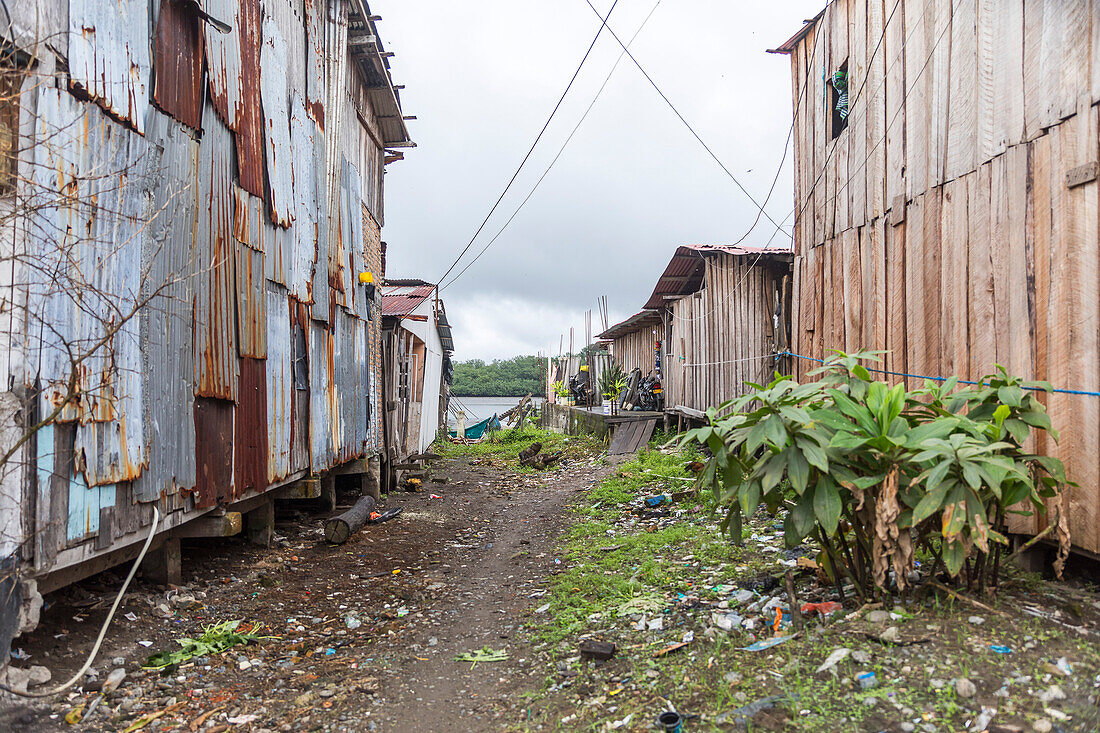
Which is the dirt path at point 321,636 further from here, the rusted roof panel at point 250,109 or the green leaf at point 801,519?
the rusted roof panel at point 250,109

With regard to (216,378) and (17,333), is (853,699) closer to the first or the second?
(17,333)

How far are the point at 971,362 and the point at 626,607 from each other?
2.64 m

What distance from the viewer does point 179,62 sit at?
15.0 feet

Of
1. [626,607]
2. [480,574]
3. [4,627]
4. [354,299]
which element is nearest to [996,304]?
[626,607]

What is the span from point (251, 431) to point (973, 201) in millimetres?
5452

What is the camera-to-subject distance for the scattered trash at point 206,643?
391 cm

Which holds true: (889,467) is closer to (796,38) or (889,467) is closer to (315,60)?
(796,38)

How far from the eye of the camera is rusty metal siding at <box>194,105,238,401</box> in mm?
4766

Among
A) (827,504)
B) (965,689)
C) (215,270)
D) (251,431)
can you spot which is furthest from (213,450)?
(965,689)

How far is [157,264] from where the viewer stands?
420 centimetres

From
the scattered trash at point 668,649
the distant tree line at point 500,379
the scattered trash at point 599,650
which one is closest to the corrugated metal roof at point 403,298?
the scattered trash at point 599,650

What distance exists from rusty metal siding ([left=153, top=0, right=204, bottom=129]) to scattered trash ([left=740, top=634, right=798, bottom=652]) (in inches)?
184

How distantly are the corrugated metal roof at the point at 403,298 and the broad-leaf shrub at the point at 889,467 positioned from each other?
9.96 m

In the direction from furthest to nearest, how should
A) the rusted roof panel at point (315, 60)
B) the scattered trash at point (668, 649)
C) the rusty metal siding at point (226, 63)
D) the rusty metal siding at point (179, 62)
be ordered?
the rusted roof panel at point (315, 60) → the rusty metal siding at point (226, 63) → the rusty metal siding at point (179, 62) → the scattered trash at point (668, 649)
